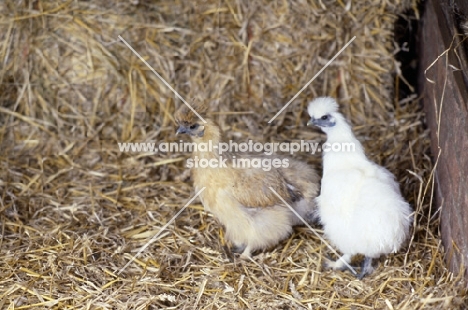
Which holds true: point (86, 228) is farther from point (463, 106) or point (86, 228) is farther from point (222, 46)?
point (463, 106)

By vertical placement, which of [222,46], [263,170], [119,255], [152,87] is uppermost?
[222,46]

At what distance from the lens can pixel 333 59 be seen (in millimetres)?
4102

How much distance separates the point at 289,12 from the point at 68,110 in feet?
5.39

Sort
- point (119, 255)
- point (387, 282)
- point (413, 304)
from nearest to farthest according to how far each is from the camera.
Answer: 1. point (413, 304)
2. point (387, 282)
3. point (119, 255)

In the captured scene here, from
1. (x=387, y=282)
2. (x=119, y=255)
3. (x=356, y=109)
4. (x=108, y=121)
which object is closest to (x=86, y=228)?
(x=119, y=255)

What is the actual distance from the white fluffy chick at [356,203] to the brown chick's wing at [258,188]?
228mm

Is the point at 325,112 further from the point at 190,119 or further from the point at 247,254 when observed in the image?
the point at 247,254

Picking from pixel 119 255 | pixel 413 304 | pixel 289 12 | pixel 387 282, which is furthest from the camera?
pixel 289 12

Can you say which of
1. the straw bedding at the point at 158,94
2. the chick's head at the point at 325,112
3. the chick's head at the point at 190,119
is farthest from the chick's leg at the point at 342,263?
the chick's head at the point at 190,119

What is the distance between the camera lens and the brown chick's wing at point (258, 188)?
329 cm

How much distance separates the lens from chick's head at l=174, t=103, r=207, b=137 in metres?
3.22

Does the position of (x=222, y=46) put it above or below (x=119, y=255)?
above
